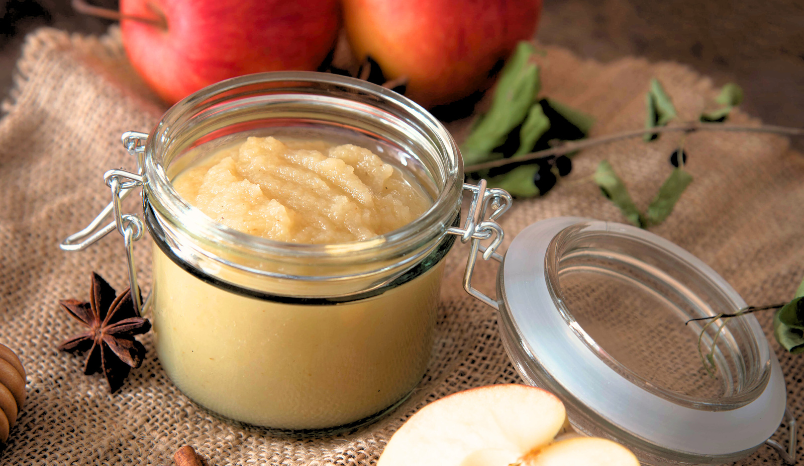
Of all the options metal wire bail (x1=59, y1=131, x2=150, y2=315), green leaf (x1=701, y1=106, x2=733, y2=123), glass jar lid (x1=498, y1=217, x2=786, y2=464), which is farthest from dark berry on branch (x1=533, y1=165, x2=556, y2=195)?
metal wire bail (x1=59, y1=131, x2=150, y2=315)

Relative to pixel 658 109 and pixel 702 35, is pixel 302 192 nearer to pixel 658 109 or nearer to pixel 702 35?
pixel 658 109

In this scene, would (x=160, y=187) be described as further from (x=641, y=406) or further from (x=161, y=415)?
(x=641, y=406)

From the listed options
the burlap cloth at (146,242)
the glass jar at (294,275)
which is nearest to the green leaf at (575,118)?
the burlap cloth at (146,242)

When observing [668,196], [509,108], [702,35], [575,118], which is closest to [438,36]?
[509,108]

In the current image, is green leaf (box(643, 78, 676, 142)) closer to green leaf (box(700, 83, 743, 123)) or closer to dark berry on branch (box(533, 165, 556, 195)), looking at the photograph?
green leaf (box(700, 83, 743, 123))

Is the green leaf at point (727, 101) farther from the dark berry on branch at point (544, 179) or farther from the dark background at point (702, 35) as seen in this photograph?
the dark background at point (702, 35)

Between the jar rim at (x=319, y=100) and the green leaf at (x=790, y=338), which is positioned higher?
the jar rim at (x=319, y=100)
